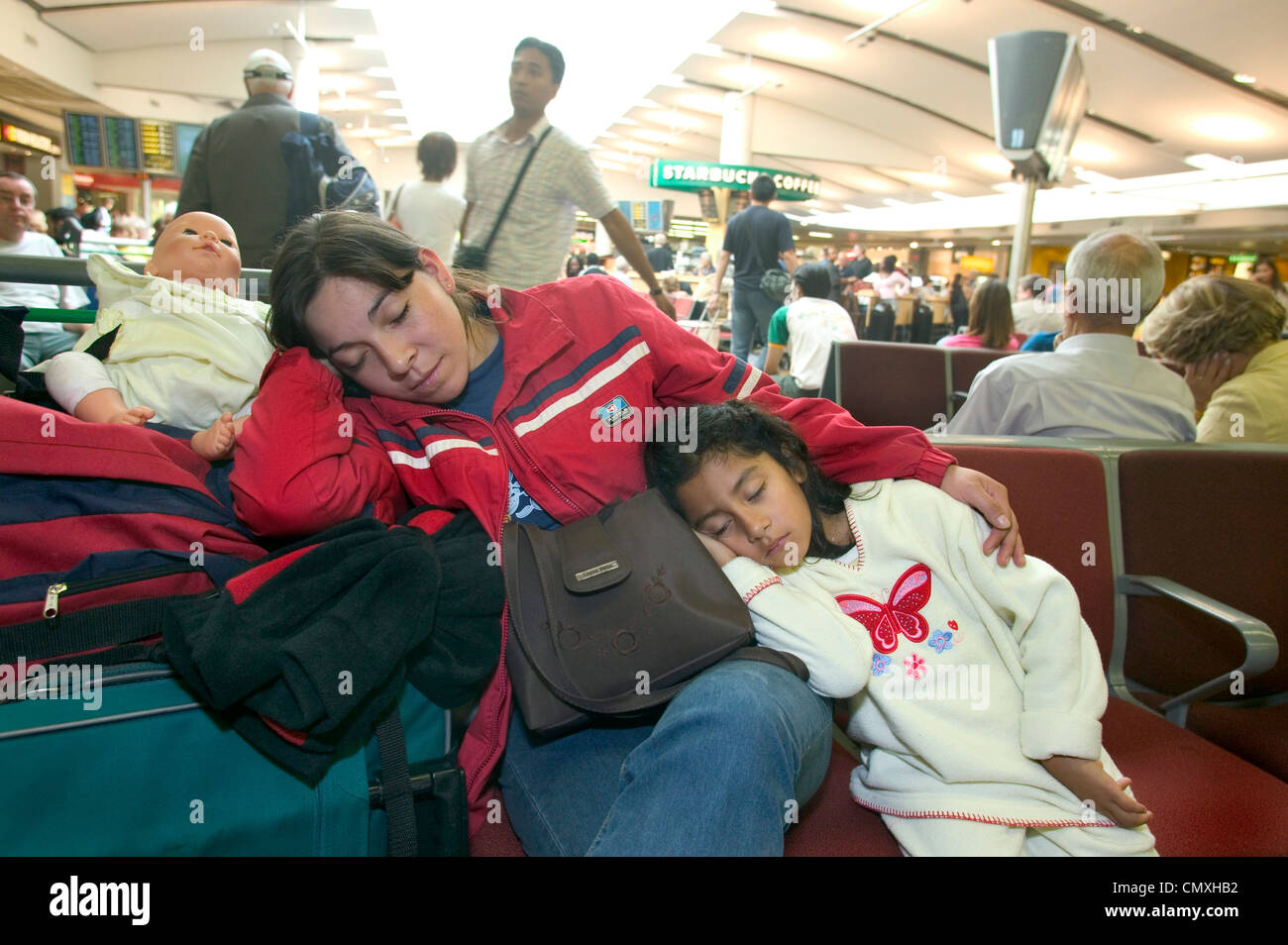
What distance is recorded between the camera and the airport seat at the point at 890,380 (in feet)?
13.1

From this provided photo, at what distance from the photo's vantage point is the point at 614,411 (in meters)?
1.51

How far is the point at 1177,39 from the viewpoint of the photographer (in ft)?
40.6

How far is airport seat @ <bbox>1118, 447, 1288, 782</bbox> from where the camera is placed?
68.7 inches

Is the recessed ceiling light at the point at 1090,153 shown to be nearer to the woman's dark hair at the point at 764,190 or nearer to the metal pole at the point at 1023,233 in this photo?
the woman's dark hair at the point at 764,190

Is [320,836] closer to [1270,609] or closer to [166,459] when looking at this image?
[166,459]

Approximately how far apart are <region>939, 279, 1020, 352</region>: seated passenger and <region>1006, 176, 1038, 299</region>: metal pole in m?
0.29

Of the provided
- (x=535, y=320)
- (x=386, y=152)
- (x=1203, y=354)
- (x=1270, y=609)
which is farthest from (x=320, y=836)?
(x=386, y=152)

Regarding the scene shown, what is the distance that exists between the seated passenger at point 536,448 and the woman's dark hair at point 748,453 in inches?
2.0

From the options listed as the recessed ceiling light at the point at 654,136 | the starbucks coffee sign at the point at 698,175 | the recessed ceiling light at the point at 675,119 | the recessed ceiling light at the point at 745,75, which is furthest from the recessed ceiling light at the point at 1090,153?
the recessed ceiling light at the point at 654,136

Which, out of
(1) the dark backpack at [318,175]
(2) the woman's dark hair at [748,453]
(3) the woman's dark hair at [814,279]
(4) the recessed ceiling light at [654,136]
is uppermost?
(4) the recessed ceiling light at [654,136]

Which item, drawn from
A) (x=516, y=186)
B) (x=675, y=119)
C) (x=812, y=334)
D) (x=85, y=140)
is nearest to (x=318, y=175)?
(x=516, y=186)

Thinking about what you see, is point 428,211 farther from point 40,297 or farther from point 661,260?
point 661,260

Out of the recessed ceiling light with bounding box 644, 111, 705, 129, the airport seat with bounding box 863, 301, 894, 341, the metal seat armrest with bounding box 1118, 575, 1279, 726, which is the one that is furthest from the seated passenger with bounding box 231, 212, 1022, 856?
the recessed ceiling light with bounding box 644, 111, 705, 129

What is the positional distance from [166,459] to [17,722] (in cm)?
44
